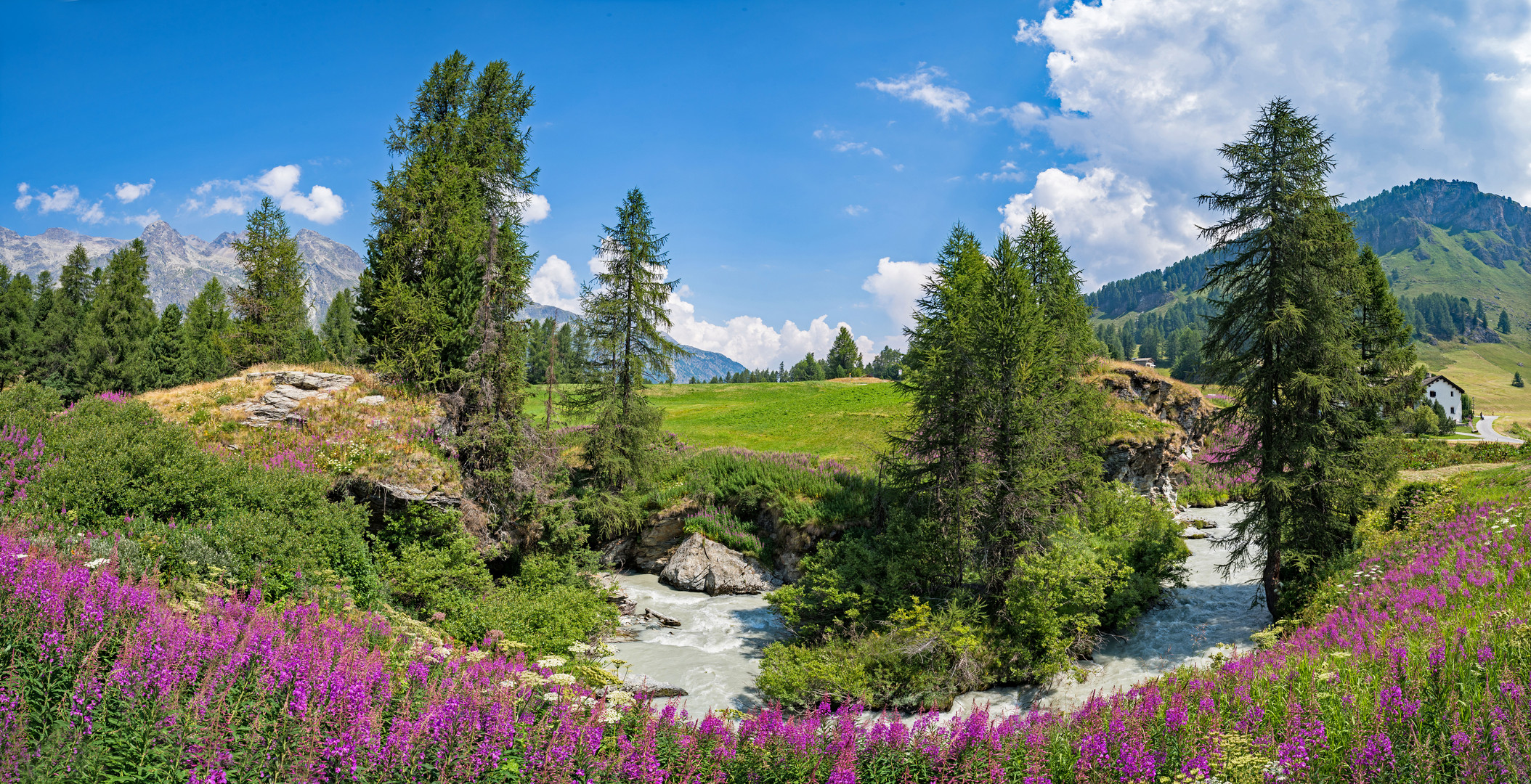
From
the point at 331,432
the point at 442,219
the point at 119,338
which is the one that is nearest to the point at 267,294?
the point at 119,338

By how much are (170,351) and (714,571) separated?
1946 inches

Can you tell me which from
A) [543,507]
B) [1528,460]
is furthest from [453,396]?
[1528,460]

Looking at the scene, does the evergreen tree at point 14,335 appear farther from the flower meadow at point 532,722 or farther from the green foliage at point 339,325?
the flower meadow at point 532,722

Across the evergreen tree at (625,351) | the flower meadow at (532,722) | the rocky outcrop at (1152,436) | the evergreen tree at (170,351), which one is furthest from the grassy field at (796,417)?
the evergreen tree at (170,351)

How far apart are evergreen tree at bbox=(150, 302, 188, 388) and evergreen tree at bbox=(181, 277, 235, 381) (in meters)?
0.27

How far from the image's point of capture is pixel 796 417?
136ft

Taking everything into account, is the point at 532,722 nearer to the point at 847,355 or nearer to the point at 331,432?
the point at 331,432

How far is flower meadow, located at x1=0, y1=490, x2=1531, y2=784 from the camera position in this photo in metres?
4.73

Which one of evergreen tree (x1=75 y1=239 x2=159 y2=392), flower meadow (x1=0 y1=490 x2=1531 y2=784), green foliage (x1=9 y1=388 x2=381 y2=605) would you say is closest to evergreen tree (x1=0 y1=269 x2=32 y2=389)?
evergreen tree (x1=75 y1=239 x2=159 y2=392)

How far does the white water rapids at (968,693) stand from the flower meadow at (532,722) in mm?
5510

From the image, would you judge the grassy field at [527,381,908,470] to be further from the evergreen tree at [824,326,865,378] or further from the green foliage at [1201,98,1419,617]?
the evergreen tree at [824,326,865,378]

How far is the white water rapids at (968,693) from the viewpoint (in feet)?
45.7

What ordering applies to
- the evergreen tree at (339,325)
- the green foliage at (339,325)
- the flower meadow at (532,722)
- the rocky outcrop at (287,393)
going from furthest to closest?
the evergreen tree at (339,325) → the green foliage at (339,325) → the rocky outcrop at (287,393) → the flower meadow at (532,722)

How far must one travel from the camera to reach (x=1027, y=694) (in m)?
14.1
